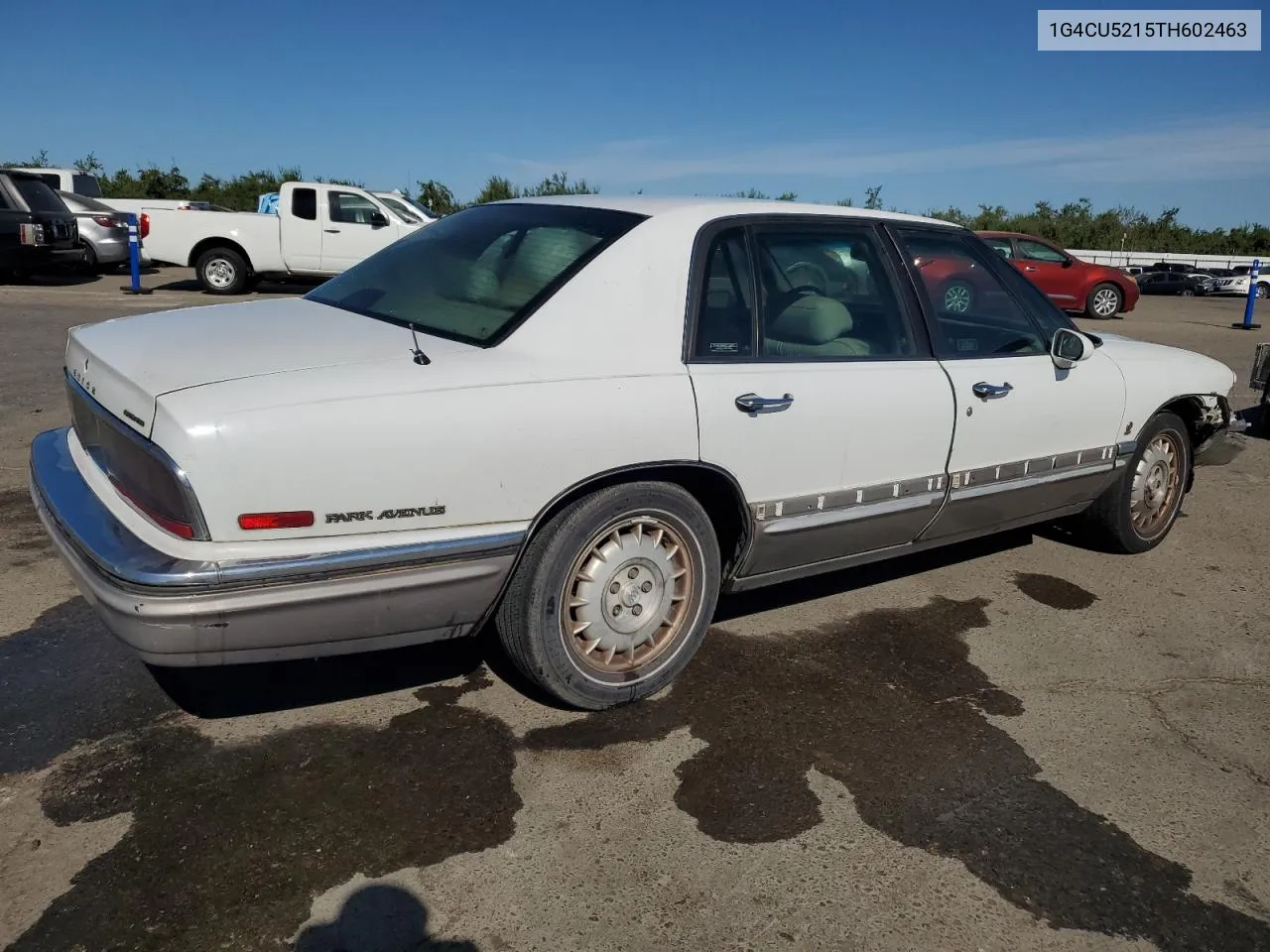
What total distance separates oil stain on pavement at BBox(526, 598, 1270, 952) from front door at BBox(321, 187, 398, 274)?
1366 centimetres

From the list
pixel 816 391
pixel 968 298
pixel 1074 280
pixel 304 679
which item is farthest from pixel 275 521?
pixel 1074 280

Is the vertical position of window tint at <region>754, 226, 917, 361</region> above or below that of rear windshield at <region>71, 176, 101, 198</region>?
below

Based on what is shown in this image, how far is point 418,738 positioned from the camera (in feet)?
9.95

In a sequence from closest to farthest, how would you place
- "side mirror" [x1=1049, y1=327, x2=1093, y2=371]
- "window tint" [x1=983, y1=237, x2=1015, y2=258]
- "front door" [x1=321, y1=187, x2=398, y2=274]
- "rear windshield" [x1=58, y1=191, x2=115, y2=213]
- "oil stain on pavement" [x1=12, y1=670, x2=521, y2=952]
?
1. "oil stain on pavement" [x1=12, y1=670, x2=521, y2=952]
2. "side mirror" [x1=1049, y1=327, x2=1093, y2=371]
3. "front door" [x1=321, y1=187, x2=398, y2=274]
4. "window tint" [x1=983, y1=237, x2=1015, y2=258]
5. "rear windshield" [x1=58, y1=191, x2=115, y2=213]

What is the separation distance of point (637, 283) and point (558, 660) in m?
1.17

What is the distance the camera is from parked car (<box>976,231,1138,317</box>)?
18.5m

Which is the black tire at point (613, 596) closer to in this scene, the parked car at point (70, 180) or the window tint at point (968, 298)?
the window tint at point (968, 298)

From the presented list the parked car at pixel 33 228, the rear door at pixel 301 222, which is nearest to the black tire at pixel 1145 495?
the rear door at pixel 301 222

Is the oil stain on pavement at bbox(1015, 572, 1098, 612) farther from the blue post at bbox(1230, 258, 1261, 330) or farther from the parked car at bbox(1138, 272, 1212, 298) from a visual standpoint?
the parked car at bbox(1138, 272, 1212, 298)

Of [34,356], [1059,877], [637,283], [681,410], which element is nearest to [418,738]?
[681,410]

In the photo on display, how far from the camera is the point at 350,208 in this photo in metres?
16.1

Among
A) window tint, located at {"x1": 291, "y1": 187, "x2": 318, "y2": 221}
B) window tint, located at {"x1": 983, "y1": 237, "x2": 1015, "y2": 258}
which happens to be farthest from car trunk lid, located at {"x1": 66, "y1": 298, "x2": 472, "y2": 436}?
window tint, located at {"x1": 983, "y1": 237, "x2": 1015, "y2": 258}

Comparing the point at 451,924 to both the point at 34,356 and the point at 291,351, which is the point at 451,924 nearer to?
the point at 291,351

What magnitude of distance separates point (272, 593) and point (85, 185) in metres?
22.8
